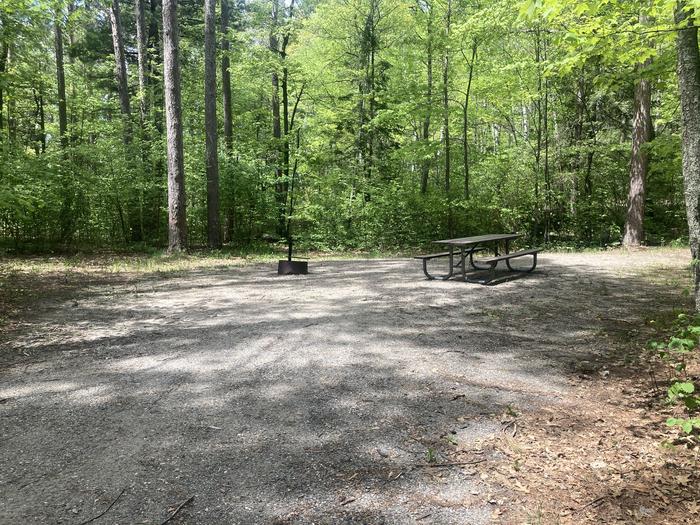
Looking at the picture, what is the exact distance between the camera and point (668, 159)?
12.0 meters

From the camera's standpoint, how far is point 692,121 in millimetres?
4574

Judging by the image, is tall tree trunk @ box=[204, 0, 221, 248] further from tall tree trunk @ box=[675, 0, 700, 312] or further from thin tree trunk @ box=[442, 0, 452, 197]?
tall tree trunk @ box=[675, 0, 700, 312]

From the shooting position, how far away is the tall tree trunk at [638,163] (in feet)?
41.0

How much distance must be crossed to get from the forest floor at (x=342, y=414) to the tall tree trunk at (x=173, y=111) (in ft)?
19.3

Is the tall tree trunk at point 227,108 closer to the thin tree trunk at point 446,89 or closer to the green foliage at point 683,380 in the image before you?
the thin tree trunk at point 446,89

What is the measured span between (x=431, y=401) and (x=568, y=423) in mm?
896

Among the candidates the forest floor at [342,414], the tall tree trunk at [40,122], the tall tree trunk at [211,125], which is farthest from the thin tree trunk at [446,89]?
the tall tree trunk at [40,122]

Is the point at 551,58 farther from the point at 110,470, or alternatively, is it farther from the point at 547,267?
the point at 110,470

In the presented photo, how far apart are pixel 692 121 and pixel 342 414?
4440mm

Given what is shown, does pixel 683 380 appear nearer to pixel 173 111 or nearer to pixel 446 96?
pixel 173 111

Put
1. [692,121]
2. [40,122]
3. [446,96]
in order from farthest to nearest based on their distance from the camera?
[40,122], [446,96], [692,121]

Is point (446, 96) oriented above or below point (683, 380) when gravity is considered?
above

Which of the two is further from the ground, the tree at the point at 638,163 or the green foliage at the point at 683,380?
the tree at the point at 638,163

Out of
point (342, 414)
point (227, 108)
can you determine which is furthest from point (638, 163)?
point (227, 108)
